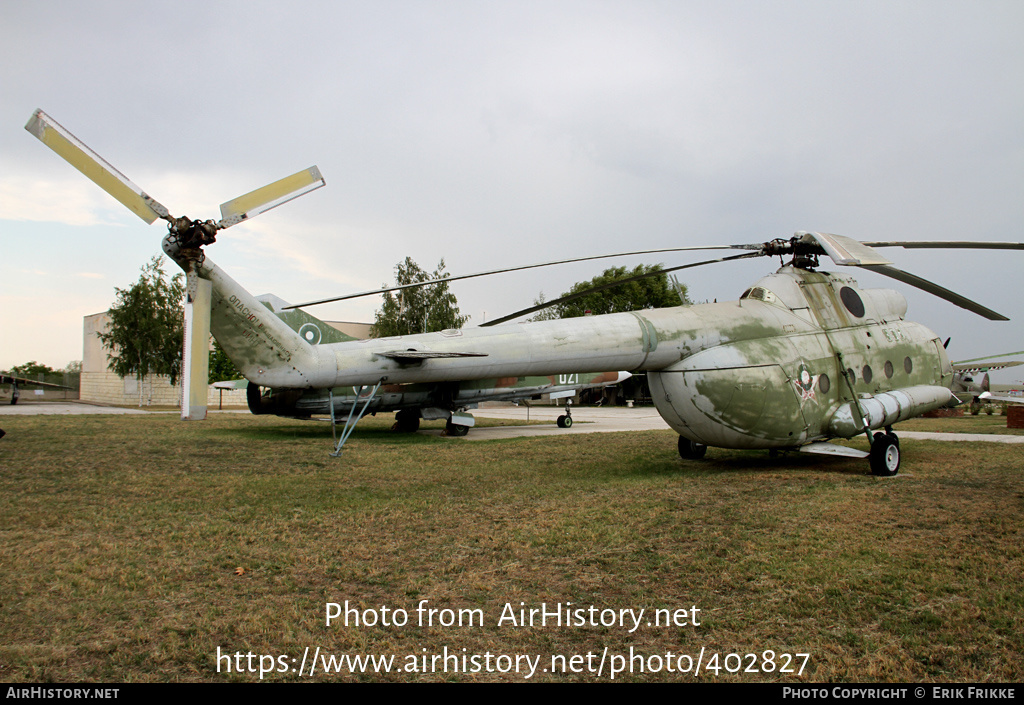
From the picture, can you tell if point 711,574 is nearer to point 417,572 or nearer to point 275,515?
point 417,572

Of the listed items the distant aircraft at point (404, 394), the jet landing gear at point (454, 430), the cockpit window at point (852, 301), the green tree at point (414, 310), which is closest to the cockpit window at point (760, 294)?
the cockpit window at point (852, 301)

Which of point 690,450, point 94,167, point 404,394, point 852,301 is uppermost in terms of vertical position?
point 94,167

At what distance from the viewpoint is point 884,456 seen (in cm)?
979

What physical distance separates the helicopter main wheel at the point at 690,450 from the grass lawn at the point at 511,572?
1689 mm

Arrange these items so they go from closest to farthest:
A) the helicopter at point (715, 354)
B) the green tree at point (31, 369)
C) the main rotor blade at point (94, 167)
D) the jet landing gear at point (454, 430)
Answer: the main rotor blade at point (94, 167) → the helicopter at point (715, 354) → the jet landing gear at point (454, 430) → the green tree at point (31, 369)

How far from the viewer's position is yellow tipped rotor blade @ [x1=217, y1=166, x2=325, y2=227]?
24.8 ft

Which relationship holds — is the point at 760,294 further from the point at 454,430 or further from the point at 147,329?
the point at 147,329

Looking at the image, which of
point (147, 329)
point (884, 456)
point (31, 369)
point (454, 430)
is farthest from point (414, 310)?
point (31, 369)

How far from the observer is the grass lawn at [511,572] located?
143 inches

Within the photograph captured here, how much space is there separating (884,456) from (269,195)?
9.70 m

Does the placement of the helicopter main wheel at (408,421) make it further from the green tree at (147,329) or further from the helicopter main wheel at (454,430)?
the green tree at (147,329)

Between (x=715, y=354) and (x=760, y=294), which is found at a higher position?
(x=760, y=294)
